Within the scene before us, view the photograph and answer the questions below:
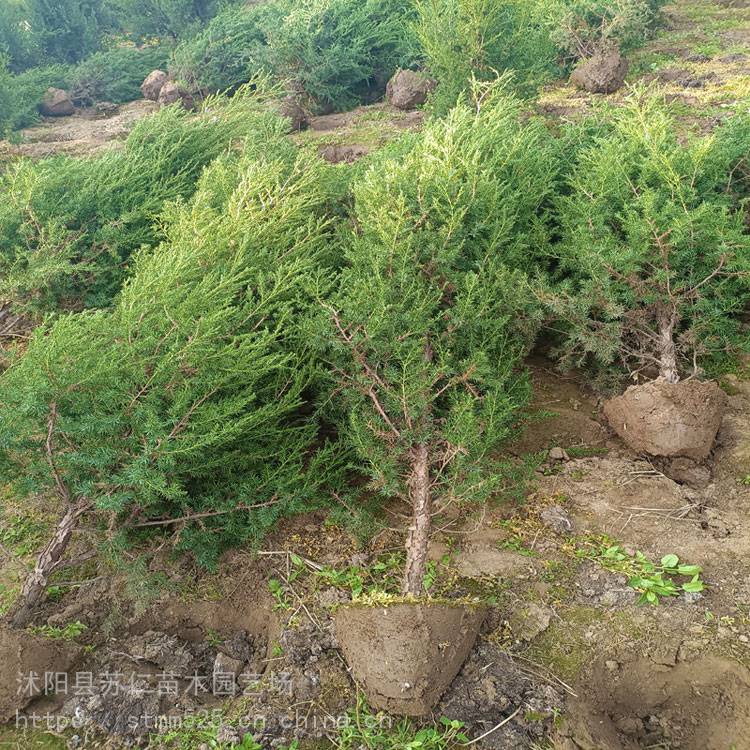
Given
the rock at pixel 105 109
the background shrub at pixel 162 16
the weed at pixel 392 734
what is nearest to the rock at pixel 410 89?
the rock at pixel 105 109

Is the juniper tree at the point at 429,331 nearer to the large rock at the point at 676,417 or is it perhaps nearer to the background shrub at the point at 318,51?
the large rock at the point at 676,417

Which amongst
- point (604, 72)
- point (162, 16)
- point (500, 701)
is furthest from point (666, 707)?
point (162, 16)

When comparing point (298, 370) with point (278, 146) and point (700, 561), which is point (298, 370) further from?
point (278, 146)

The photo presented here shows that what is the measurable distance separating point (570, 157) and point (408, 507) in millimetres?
4488

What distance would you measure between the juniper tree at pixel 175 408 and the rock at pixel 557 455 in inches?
76.3

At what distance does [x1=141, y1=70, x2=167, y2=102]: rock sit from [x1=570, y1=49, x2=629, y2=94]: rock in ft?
38.1

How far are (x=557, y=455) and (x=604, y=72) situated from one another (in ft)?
36.0

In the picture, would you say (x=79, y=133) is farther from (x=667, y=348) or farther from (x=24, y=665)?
(x=667, y=348)

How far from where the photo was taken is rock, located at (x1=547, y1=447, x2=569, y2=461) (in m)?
5.00

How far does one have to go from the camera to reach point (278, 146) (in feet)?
23.9

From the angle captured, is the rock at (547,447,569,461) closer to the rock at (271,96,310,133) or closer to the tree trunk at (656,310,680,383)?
the tree trunk at (656,310,680,383)

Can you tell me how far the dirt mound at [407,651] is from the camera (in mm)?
3109

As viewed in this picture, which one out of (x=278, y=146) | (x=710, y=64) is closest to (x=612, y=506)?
(x=278, y=146)

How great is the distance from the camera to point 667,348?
5.05 metres
